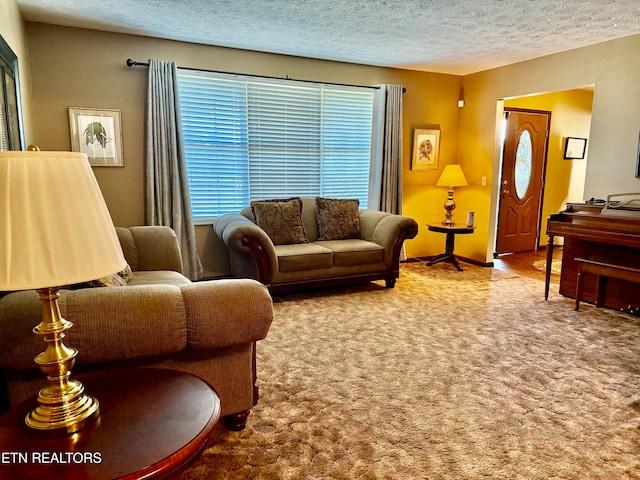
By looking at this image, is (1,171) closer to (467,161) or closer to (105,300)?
(105,300)

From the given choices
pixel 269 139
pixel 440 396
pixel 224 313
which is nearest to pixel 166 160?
pixel 269 139

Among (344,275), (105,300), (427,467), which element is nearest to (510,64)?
(344,275)

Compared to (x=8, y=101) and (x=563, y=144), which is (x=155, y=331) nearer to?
(x=8, y=101)

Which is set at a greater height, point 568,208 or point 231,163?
point 231,163

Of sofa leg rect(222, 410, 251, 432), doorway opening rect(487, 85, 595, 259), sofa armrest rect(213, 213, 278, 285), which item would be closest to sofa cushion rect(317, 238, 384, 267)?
sofa armrest rect(213, 213, 278, 285)

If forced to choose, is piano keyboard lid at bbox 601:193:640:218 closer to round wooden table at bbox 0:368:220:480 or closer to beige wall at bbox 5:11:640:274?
beige wall at bbox 5:11:640:274

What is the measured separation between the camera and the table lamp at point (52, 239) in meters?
0.92

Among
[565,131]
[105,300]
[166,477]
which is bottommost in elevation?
[166,477]

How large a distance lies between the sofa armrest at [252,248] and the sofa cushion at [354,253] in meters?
0.67

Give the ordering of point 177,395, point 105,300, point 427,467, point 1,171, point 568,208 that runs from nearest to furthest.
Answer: point 1,171 → point 177,395 → point 105,300 → point 427,467 → point 568,208

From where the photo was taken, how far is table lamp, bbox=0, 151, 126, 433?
3.00 ft

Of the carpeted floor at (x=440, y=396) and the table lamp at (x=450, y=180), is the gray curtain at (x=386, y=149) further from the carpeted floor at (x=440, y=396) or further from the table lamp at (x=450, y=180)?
the carpeted floor at (x=440, y=396)

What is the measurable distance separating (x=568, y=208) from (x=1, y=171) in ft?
14.3

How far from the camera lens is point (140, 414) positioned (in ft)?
3.78
